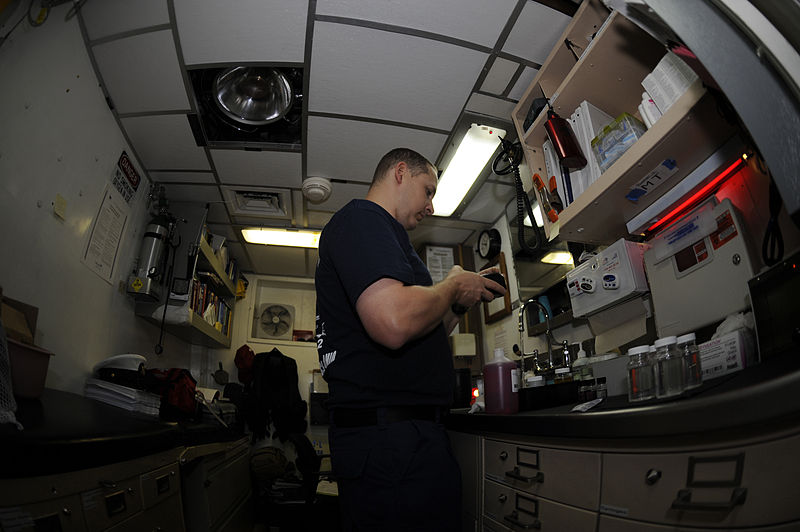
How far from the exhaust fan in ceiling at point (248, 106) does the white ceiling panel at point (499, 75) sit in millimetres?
1096

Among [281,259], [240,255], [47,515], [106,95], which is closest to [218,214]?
[240,255]

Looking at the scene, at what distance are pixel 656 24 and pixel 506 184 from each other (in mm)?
2358

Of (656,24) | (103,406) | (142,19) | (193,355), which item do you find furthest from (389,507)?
(193,355)

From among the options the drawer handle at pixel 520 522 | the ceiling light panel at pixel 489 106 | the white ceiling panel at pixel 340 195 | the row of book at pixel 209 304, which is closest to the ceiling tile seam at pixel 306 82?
the white ceiling panel at pixel 340 195

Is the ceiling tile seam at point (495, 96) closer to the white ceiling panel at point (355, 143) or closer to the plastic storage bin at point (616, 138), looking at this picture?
the white ceiling panel at point (355, 143)

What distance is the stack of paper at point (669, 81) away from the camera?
1.20 m

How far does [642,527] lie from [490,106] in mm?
2243

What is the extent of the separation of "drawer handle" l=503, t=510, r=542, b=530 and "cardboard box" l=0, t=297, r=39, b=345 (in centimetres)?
195

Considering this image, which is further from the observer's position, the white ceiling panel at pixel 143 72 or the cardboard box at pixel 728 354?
the white ceiling panel at pixel 143 72

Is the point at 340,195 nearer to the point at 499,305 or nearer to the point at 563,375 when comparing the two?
the point at 499,305

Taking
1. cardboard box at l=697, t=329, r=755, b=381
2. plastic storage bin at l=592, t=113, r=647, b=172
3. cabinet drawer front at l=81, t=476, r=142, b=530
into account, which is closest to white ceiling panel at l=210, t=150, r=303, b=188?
plastic storage bin at l=592, t=113, r=647, b=172

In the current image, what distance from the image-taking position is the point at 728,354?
1.00 meters

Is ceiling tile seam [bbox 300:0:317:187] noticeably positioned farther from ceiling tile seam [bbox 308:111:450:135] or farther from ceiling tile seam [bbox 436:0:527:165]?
ceiling tile seam [bbox 436:0:527:165]

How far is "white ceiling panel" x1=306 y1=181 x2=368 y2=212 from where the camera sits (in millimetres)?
3166
